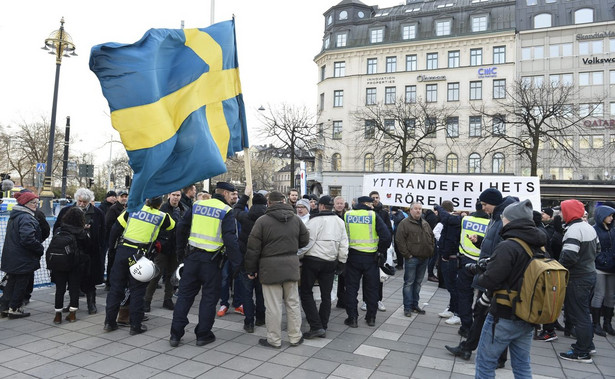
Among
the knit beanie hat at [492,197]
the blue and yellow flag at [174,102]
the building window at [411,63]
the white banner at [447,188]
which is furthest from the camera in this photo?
the building window at [411,63]

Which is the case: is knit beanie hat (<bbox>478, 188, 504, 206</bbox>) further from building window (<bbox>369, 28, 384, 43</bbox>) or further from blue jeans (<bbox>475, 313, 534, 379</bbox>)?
building window (<bbox>369, 28, 384, 43</bbox>)

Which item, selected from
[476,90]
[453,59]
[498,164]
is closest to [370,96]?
[453,59]

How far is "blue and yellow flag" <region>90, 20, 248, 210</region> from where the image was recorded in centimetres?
540

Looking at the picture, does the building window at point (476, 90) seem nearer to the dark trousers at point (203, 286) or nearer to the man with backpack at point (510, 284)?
the dark trousers at point (203, 286)

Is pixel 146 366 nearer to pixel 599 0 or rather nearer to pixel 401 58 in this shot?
pixel 401 58

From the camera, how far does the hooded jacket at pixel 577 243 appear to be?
5.37 metres

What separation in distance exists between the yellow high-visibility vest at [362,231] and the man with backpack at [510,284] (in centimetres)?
279

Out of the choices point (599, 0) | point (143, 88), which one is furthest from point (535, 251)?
point (599, 0)

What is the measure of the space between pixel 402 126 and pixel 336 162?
→ 33.3 ft

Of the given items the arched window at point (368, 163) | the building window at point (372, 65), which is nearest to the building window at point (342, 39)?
the building window at point (372, 65)

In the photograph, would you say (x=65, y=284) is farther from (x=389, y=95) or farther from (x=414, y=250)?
(x=389, y=95)

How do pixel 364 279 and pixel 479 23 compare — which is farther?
pixel 479 23

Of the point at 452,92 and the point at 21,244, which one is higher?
the point at 452,92

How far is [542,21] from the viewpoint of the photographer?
40.2 meters
